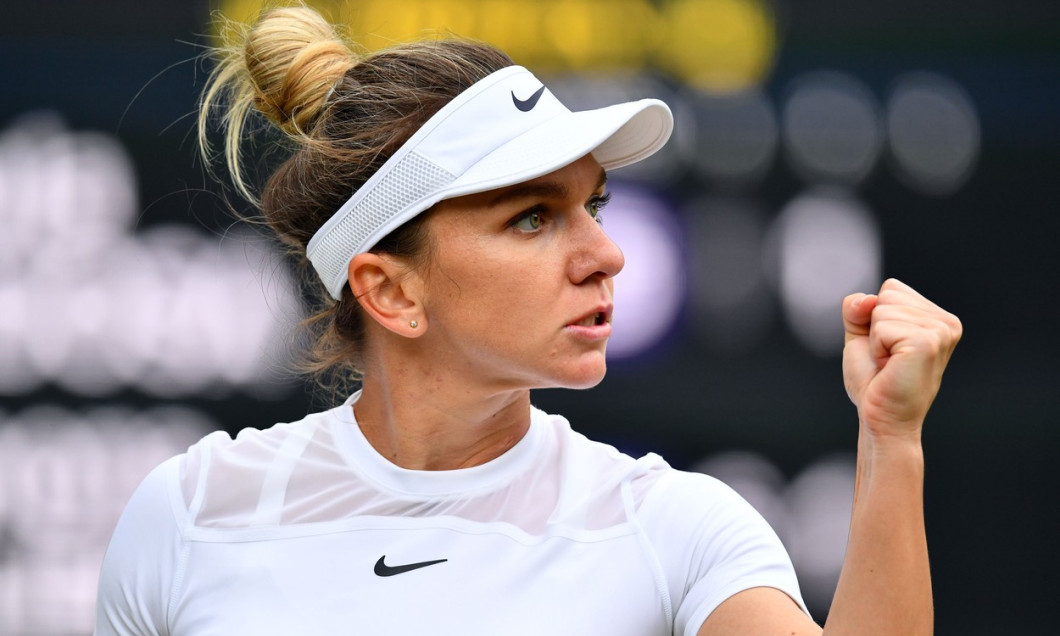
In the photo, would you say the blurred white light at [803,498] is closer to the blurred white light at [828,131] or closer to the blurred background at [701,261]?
the blurred background at [701,261]

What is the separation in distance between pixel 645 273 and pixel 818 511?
79 centimetres

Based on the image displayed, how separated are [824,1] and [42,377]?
2.36m

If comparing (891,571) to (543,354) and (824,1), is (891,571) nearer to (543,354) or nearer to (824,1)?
(543,354)

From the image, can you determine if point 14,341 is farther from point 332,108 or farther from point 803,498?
point 803,498

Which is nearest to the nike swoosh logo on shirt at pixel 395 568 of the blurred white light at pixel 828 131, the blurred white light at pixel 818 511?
the blurred white light at pixel 818 511

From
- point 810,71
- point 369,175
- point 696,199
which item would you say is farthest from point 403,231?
point 810,71

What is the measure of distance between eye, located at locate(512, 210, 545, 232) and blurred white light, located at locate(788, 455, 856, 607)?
6.67 ft

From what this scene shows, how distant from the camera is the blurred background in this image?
12.0 ft

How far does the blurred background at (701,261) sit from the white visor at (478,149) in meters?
1.69

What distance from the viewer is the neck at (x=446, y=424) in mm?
1910

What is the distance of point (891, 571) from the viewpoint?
1.44 metres

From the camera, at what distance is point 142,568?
1.89 m

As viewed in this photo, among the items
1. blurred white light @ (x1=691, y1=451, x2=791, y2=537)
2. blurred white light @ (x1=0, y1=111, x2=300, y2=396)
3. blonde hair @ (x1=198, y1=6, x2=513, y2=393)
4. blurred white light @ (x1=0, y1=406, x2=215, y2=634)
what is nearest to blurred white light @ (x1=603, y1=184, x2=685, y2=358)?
blurred white light @ (x1=691, y1=451, x2=791, y2=537)

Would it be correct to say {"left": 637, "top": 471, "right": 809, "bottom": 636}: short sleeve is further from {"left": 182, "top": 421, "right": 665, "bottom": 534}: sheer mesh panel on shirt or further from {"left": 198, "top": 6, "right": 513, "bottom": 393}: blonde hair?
{"left": 198, "top": 6, "right": 513, "bottom": 393}: blonde hair
